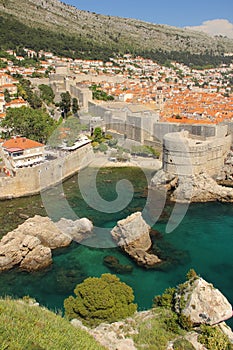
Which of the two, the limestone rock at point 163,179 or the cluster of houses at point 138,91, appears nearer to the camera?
the limestone rock at point 163,179

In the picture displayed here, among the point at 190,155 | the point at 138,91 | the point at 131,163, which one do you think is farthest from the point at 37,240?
the point at 138,91

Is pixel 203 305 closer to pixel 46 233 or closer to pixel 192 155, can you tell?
pixel 46 233

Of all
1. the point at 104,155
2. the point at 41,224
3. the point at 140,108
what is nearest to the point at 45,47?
the point at 140,108

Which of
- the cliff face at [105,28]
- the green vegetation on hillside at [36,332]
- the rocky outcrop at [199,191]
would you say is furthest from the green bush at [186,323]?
the cliff face at [105,28]

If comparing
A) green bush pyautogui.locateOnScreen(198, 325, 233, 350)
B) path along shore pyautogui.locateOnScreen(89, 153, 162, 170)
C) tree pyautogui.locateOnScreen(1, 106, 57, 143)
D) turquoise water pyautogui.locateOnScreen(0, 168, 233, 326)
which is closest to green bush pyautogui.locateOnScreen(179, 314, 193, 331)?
green bush pyautogui.locateOnScreen(198, 325, 233, 350)

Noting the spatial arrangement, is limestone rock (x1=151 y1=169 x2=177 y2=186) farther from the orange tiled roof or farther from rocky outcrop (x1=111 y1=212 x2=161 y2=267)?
the orange tiled roof

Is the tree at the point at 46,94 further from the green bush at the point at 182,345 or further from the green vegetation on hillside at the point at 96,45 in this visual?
the green bush at the point at 182,345
